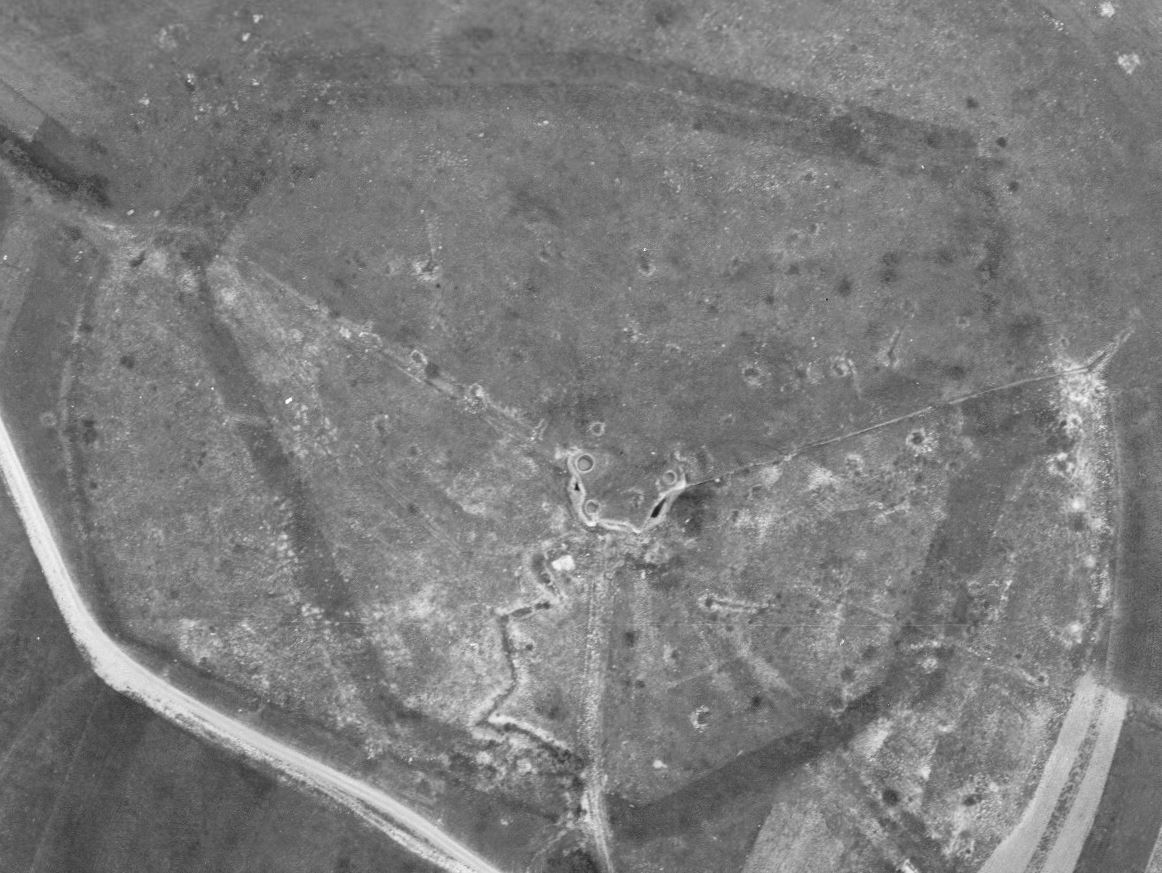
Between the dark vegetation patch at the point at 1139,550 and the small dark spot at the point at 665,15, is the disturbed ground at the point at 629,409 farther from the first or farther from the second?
the small dark spot at the point at 665,15

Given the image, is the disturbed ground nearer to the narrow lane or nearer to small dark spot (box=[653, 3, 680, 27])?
small dark spot (box=[653, 3, 680, 27])

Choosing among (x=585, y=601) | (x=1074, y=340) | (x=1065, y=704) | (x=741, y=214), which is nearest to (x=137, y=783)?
(x=585, y=601)

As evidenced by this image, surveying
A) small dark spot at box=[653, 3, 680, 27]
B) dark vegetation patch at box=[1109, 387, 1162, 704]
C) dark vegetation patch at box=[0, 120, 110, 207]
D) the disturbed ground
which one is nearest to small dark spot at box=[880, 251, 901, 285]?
the disturbed ground

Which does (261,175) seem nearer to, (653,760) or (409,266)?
(409,266)

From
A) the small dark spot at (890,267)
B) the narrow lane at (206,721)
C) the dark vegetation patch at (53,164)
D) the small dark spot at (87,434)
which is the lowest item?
the narrow lane at (206,721)

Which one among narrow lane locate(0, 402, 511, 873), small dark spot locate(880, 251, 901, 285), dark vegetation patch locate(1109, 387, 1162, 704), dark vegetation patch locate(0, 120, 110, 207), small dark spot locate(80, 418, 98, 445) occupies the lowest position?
narrow lane locate(0, 402, 511, 873)

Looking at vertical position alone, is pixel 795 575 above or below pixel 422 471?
above

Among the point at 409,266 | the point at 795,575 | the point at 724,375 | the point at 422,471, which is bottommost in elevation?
the point at 422,471

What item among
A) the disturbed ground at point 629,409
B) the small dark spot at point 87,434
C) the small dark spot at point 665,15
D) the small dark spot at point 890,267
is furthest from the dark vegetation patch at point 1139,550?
the small dark spot at point 87,434

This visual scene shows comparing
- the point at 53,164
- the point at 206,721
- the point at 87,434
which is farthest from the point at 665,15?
the point at 206,721
